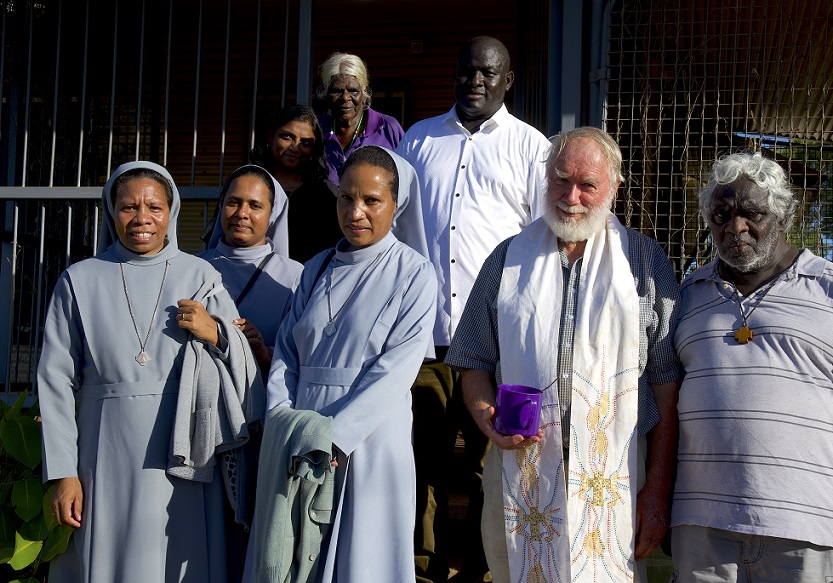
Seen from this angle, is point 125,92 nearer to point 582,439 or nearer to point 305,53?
point 305,53

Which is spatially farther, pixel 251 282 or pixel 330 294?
pixel 251 282

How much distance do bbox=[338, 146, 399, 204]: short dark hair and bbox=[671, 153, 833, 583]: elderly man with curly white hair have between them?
3.62ft

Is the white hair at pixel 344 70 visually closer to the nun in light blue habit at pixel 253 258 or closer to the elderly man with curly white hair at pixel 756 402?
the nun in light blue habit at pixel 253 258

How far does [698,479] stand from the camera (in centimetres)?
272

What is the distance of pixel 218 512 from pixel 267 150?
1.89m

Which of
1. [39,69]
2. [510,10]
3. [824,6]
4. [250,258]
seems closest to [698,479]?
[250,258]

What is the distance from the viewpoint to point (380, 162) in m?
3.07

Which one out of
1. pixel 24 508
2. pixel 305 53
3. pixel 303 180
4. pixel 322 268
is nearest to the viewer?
pixel 322 268

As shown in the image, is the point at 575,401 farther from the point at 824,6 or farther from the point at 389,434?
the point at 824,6

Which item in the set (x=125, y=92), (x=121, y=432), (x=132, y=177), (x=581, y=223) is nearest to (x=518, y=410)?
(x=581, y=223)

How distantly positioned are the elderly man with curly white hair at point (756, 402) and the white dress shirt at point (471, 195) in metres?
1.05

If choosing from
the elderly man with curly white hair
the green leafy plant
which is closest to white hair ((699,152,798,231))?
the elderly man with curly white hair

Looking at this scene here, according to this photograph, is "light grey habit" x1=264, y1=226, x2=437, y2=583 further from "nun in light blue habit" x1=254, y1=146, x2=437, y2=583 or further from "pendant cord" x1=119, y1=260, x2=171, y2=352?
"pendant cord" x1=119, y1=260, x2=171, y2=352

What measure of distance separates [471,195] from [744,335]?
1.43 m
